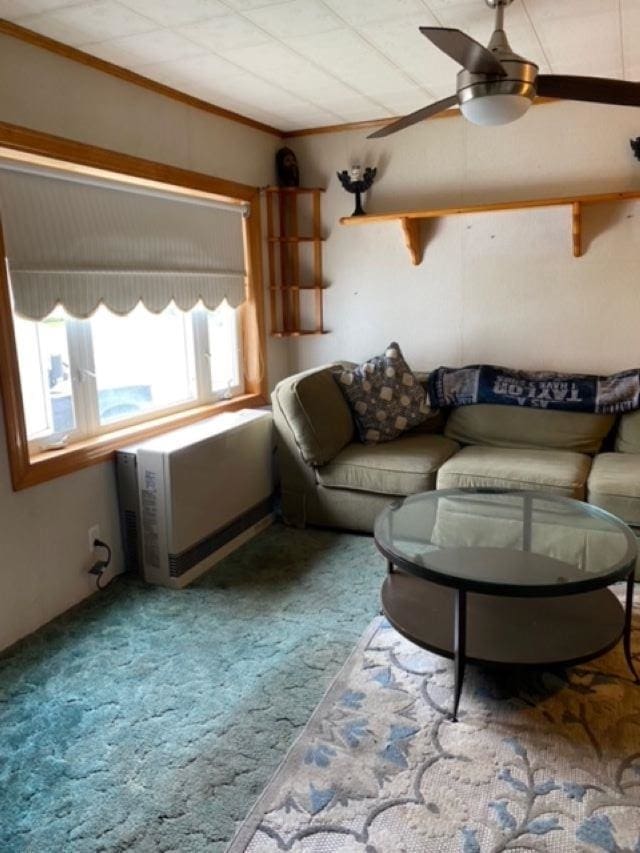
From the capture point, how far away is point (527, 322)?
152 inches

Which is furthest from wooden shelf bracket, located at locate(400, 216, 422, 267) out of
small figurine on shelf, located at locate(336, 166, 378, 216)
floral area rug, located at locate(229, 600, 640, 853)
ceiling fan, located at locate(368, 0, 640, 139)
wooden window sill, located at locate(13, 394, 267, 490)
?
floral area rug, located at locate(229, 600, 640, 853)

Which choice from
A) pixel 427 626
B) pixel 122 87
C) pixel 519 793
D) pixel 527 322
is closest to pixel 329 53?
pixel 122 87

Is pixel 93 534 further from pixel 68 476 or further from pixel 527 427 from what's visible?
pixel 527 427

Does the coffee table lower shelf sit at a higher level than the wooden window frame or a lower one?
lower

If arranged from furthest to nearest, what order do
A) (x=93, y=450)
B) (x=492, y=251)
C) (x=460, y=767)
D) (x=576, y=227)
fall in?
(x=492, y=251) < (x=576, y=227) < (x=93, y=450) < (x=460, y=767)

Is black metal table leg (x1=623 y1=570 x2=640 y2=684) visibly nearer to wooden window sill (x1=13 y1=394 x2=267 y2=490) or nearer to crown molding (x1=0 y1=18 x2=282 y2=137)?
wooden window sill (x1=13 y1=394 x2=267 y2=490)

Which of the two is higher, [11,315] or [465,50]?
[465,50]

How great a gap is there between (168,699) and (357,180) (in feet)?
10.2

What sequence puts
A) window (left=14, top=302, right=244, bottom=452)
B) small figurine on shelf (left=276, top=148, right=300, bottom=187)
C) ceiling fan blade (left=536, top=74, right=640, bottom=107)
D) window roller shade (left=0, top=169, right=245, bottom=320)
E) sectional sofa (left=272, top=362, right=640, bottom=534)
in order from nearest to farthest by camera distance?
ceiling fan blade (left=536, top=74, right=640, bottom=107) → window roller shade (left=0, top=169, right=245, bottom=320) → window (left=14, top=302, right=244, bottom=452) → sectional sofa (left=272, top=362, right=640, bottom=534) → small figurine on shelf (left=276, top=148, right=300, bottom=187)

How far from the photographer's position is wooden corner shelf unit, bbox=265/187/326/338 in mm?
4227

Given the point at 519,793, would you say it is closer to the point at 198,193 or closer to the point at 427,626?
the point at 427,626

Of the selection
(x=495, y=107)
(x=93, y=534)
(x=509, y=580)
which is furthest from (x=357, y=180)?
(x=509, y=580)

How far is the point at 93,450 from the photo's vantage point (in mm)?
2885

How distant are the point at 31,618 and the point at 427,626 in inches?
62.5
